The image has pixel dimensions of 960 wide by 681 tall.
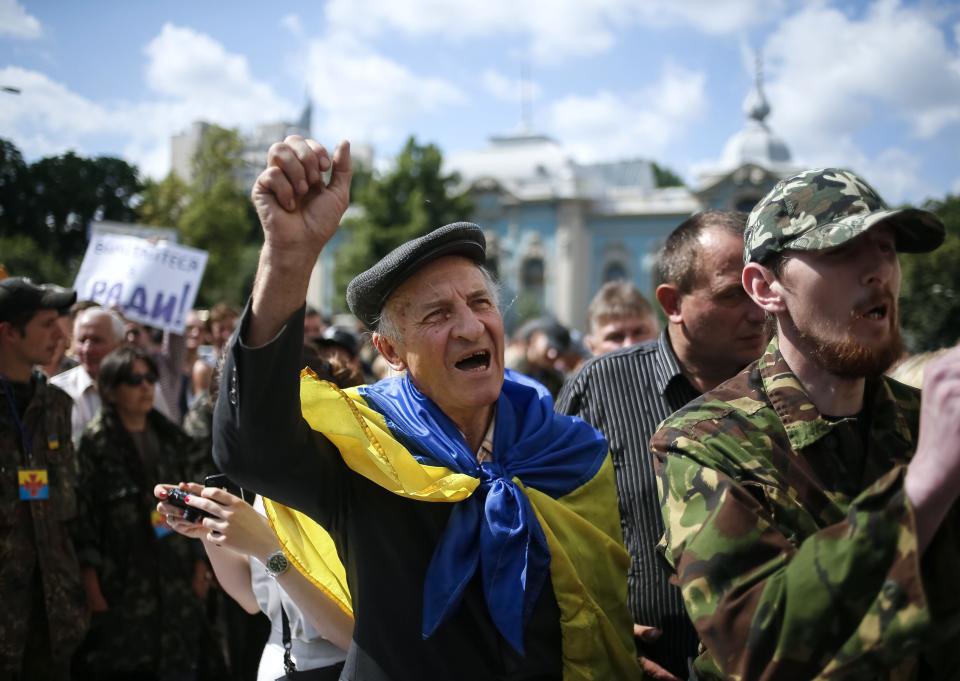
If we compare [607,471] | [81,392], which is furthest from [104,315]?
[607,471]

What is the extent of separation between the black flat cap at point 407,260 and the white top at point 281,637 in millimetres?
814

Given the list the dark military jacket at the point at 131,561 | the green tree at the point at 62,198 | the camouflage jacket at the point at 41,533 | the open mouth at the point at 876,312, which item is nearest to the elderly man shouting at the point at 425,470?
the open mouth at the point at 876,312

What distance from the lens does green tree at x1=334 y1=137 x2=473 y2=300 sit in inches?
1799

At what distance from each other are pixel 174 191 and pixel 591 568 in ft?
103

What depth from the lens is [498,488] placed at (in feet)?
7.38

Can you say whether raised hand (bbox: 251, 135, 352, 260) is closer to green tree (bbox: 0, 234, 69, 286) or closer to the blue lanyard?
the blue lanyard

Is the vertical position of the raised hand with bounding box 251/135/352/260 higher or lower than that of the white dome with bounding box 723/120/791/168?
lower

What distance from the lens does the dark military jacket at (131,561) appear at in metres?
4.75

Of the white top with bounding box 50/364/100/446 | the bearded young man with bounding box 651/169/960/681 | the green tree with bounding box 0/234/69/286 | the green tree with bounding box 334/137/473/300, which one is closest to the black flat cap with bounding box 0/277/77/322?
the white top with bounding box 50/364/100/446

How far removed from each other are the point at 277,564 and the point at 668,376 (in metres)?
1.49

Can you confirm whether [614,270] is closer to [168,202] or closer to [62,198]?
[168,202]

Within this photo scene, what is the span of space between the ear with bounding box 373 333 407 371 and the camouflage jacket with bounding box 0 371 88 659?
246cm

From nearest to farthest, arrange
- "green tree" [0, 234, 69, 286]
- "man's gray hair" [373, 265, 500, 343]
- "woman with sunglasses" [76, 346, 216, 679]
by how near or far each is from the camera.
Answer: "man's gray hair" [373, 265, 500, 343], "woman with sunglasses" [76, 346, 216, 679], "green tree" [0, 234, 69, 286]

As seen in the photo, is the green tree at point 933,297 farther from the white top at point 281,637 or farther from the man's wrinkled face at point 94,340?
the white top at point 281,637
